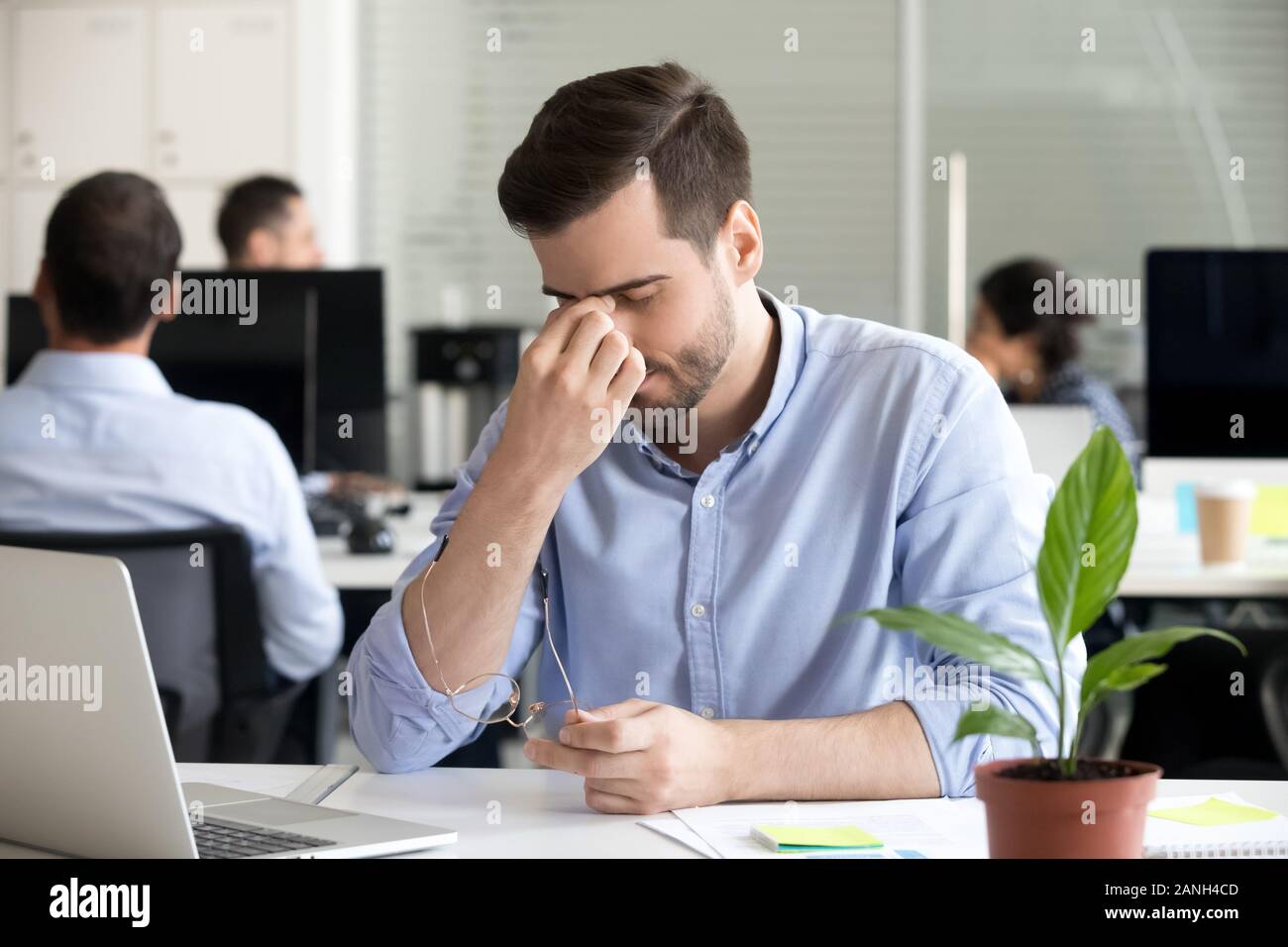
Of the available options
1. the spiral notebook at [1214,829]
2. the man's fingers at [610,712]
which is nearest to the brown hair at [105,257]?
the man's fingers at [610,712]

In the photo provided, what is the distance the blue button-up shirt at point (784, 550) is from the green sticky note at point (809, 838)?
1.01 feet

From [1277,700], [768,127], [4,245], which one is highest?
[768,127]

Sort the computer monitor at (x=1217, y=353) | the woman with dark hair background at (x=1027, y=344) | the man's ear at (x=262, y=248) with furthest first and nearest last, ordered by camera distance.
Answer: the woman with dark hair background at (x=1027, y=344) → the man's ear at (x=262, y=248) → the computer monitor at (x=1217, y=353)

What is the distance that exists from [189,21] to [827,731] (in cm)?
446

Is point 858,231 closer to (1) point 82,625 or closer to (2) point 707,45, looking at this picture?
(2) point 707,45

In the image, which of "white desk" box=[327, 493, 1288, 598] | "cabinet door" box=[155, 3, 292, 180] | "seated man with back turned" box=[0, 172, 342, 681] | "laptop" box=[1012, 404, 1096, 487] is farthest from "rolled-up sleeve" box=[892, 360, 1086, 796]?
"cabinet door" box=[155, 3, 292, 180]

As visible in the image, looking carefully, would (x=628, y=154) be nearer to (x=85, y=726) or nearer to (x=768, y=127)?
(x=85, y=726)

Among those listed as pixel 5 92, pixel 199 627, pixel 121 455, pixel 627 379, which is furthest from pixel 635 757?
pixel 5 92

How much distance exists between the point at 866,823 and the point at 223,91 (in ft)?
14.7

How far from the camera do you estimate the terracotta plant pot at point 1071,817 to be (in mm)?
782

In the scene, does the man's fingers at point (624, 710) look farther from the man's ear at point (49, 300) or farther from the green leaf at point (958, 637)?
→ the man's ear at point (49, 300)

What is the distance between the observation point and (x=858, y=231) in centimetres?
531

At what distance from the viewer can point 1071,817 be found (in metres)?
0.78
